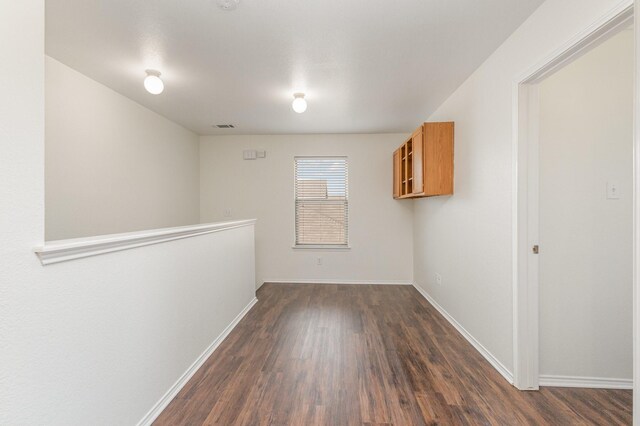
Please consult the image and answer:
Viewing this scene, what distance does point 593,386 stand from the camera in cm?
215

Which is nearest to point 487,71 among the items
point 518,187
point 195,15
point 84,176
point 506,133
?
point 506,133

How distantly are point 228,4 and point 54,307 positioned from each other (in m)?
1.81

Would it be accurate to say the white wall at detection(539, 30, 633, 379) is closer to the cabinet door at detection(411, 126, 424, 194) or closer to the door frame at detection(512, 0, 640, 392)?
the door frame at detection(512, 0, 640, 392)

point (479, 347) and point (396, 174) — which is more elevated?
point (396, 174)

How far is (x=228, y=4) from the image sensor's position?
1.88m

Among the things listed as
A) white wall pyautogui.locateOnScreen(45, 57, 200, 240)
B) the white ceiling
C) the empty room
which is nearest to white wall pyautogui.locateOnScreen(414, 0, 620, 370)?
the empty room

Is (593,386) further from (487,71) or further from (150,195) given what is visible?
(150,195)

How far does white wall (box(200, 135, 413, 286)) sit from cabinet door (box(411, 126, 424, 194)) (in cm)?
143

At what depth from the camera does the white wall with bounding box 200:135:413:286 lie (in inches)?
201

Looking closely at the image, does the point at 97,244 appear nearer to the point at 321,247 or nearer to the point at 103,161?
the point at 103,161

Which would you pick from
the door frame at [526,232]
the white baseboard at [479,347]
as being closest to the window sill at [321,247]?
the white baseboard at [479,347]

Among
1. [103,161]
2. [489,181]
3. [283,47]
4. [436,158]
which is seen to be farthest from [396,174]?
[103,161]

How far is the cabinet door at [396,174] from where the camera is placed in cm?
457

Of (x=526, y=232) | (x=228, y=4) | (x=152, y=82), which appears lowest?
(x=526, y=232)
